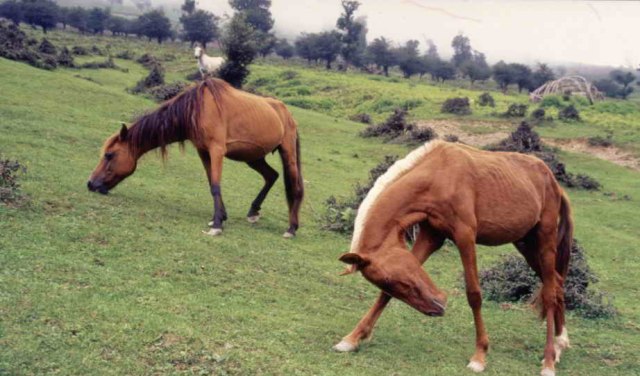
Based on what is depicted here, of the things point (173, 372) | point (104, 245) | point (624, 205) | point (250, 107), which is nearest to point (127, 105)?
point (250, 107)

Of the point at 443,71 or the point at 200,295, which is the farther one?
the point at 443,71

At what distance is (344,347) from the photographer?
562cm

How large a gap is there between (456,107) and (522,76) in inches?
1187

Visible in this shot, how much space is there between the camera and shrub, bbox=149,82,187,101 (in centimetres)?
2236

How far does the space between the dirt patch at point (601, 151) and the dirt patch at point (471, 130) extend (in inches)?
78.4

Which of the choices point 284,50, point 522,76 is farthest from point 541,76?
point 284,50

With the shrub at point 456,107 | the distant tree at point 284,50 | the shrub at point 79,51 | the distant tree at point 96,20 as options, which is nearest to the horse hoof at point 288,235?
the shrub at point 456,107

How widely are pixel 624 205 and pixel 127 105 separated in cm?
1466

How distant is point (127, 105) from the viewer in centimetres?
1934

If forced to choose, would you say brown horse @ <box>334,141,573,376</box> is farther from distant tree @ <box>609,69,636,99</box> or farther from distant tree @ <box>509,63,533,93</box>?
distant tree @ <box>609,69,636,99</box>

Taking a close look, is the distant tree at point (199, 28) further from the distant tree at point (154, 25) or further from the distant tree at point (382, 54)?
the distant tree at point (382, 54)

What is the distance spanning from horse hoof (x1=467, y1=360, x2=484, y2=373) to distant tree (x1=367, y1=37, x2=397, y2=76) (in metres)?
63.9

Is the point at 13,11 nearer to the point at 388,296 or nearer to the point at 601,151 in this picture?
the point at 601,151

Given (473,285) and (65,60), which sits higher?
(65,60)
